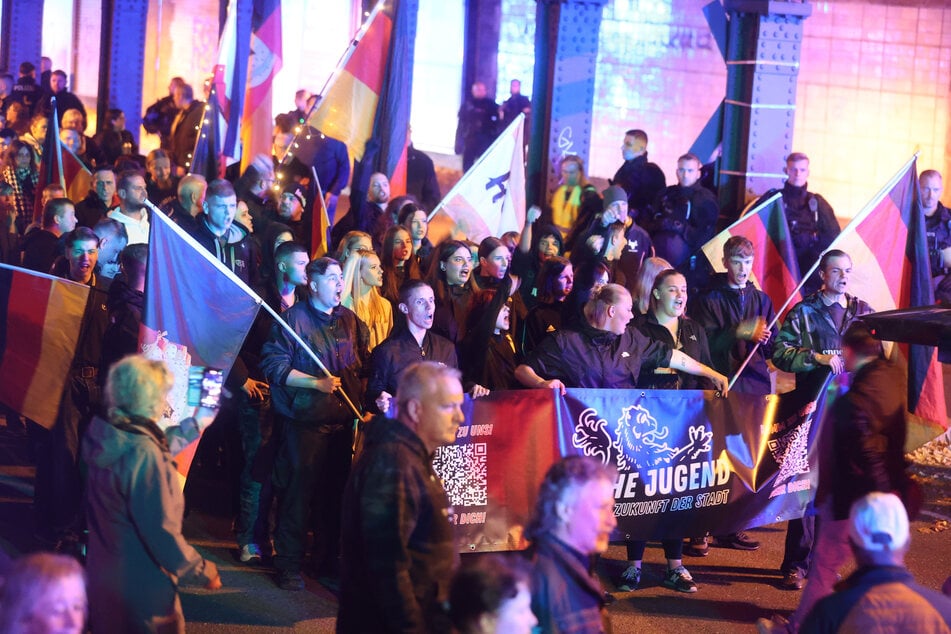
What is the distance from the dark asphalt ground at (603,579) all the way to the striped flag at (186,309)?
1.17 meters

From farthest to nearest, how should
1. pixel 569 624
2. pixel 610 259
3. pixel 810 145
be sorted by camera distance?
pixel 810 145, pixel 610 259, pixel 569 624

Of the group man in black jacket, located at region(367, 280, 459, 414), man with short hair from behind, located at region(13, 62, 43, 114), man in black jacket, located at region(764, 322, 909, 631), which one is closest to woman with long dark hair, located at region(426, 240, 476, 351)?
man in black jacket, located at region(367, 280, 459, 414)

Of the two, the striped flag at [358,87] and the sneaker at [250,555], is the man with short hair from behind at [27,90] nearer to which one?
the striped flag at [358,87]

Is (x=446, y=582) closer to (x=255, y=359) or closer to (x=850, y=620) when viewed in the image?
(x=850, y=620)

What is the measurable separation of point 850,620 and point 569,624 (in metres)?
0.98

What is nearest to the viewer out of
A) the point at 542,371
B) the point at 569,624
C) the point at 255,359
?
the point at 569,624

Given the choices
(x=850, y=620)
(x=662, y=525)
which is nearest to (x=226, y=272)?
(x=662, y=525)

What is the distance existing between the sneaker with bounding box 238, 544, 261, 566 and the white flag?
4.14 m

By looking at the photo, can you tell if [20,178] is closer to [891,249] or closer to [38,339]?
[38,339]

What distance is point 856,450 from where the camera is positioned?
6855 millimetres

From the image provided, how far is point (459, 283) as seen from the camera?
908cm

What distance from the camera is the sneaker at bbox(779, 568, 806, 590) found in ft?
27.8

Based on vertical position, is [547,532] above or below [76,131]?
below

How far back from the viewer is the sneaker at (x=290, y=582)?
25.8 ft
